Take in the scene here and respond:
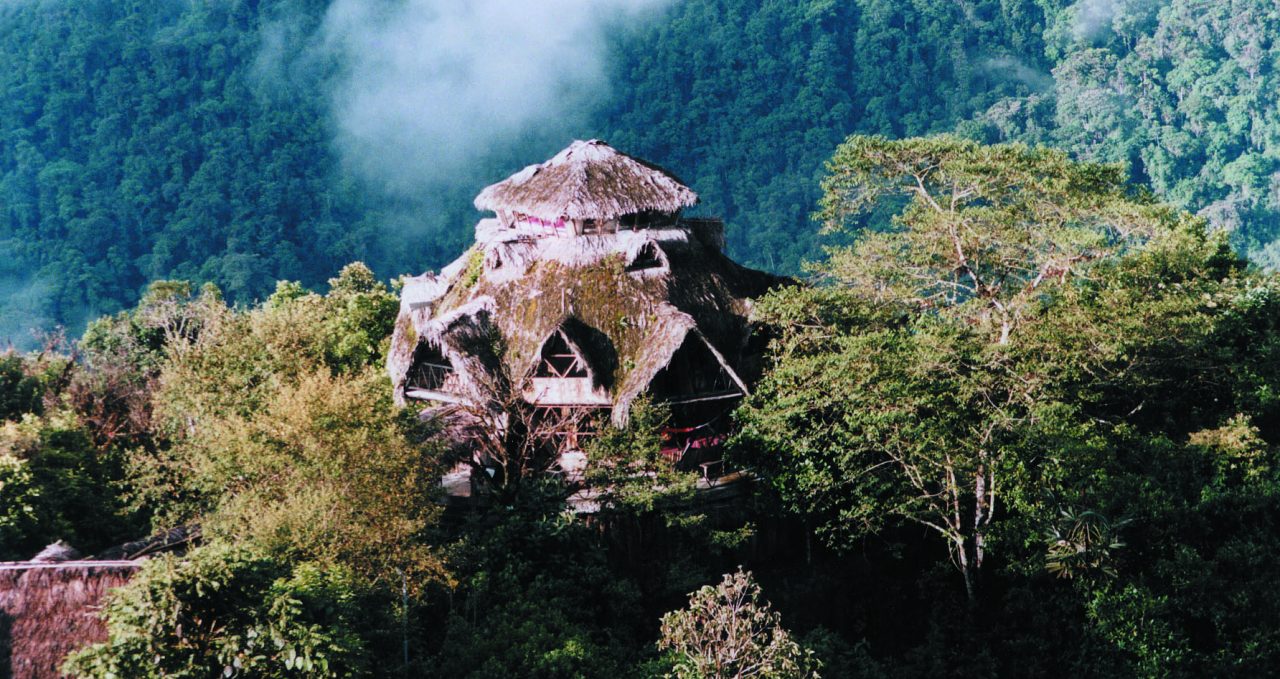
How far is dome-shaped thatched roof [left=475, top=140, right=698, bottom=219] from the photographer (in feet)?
60.7

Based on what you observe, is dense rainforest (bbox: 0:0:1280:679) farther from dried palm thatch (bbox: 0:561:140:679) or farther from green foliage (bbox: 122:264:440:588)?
dried palm thatch (bbox: 0:561:140:679)

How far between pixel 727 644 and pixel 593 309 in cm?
675

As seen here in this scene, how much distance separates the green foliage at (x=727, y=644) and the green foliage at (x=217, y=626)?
3.39m

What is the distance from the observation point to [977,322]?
1806 centimetres

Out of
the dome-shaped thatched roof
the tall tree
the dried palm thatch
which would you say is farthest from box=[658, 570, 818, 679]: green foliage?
the dome-shaped thatched roof

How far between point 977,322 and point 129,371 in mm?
16893

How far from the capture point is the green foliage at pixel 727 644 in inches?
483

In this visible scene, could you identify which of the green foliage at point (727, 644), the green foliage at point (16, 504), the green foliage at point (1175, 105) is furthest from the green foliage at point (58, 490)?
the green foliage at point (1175, 105)

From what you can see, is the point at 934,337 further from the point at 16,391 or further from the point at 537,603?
the point at 16,391

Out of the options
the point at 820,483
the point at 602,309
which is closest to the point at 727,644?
the point at 820,483

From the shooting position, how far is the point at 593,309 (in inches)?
696

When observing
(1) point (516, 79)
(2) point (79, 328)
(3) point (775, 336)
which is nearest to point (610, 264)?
(3) point (775, 336)

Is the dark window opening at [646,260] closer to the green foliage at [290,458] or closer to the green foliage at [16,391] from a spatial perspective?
the green foliage at [290,458]

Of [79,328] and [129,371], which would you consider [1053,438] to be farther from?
[79,328]
